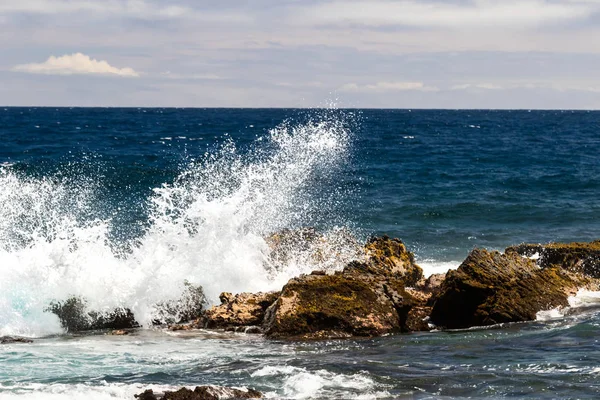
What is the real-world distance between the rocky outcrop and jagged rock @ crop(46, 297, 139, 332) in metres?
2.89

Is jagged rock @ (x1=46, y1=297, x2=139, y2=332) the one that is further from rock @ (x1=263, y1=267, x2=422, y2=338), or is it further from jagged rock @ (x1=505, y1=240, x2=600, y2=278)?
jagged rock @ (x1=505, y1=240, x2=600, y2=278)

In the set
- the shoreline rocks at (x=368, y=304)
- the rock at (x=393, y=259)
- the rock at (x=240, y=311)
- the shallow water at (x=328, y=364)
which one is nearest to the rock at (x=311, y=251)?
the rock at (x=393, y=259)

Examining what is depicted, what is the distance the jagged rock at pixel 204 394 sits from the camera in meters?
8.98

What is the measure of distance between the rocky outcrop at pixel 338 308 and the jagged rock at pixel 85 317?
289 cm

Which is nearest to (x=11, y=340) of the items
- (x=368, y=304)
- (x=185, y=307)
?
(x=185, y=307)

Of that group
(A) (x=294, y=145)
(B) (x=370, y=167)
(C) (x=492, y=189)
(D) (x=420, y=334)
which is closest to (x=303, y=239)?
(D) (x=420, y=334)

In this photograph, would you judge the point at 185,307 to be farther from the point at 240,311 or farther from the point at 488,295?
the point at 488,295

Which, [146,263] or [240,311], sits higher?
[146,263]

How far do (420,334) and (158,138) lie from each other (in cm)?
4909

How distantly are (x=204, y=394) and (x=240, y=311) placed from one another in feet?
14.8

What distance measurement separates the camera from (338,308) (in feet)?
41.9

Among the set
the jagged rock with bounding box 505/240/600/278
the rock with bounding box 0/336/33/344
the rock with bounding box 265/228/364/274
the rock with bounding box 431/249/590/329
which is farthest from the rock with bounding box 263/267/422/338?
the jagged rock with bounding box 505/240/600/278

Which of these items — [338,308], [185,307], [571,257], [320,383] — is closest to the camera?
[320,383]

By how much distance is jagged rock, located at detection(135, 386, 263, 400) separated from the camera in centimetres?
898
